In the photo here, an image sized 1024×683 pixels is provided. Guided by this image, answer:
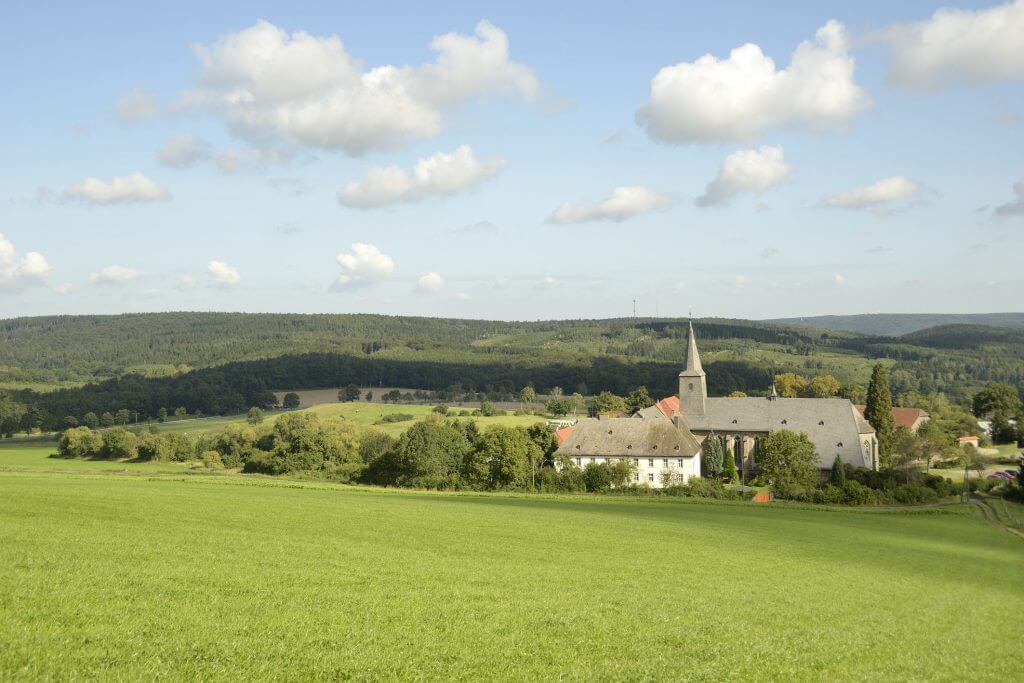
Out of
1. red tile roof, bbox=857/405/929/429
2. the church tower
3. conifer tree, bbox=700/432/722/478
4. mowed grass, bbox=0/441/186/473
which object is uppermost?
the church tower

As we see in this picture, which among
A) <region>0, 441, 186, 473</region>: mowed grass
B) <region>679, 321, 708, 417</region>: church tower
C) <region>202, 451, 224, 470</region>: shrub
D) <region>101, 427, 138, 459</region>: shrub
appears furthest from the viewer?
<region>101, 427, 138, 459</region>: shrub

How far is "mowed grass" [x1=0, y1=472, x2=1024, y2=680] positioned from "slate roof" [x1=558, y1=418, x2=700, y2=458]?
1421 inches

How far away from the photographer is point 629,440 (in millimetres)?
75188

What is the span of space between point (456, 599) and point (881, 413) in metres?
82.7

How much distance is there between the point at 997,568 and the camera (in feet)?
113

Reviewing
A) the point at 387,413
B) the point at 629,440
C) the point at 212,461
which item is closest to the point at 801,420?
the point at 629,440

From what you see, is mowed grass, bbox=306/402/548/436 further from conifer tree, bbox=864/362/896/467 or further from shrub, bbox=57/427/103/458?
conifer tree, bbox=864/362/896/467

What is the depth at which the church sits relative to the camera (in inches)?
2913

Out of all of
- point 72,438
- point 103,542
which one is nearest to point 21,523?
point 103,542

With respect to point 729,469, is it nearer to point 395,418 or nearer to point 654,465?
point 654,465

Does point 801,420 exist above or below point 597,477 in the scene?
above

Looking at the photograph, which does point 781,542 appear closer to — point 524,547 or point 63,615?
point 524,547

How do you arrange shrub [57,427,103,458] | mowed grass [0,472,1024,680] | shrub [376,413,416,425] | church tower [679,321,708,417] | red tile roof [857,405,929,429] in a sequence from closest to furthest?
mowed grass [0,472,1024,680] < church tower [679,321,708,417] < shrub [57,427,103,458] < red tile roof [857,405,929,429] < shrub [376,413,416,425]

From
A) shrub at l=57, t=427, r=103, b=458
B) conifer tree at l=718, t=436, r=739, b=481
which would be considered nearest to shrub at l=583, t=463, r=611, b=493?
conifer tree at l=718, t=436, r=739, b=481
